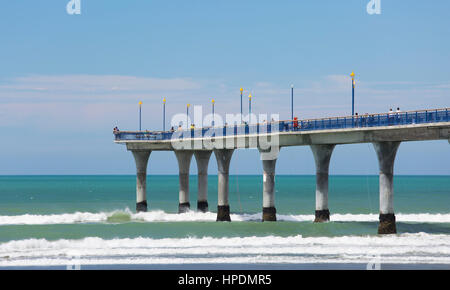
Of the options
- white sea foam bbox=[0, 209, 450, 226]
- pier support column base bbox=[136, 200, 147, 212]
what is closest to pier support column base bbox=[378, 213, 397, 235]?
white sea foam bbox=[0, 209, 450, 226]

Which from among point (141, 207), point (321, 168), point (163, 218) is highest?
point (321, 168)

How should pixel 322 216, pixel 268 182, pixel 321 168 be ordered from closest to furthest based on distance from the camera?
pixel 321 168 < pixel 322 216 < pixel 268 182

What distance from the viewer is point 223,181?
234 feet

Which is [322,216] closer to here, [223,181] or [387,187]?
[223,181]

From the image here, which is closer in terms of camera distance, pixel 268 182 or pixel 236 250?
pixel 236 250

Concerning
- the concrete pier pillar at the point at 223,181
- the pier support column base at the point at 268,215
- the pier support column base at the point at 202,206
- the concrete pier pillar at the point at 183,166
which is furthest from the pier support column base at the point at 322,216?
the concrete pier pillar at the point at 183,166

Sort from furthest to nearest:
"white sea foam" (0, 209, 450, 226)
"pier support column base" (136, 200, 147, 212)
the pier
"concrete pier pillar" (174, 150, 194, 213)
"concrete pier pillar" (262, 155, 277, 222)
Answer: "pier support column base" (136, 200, 147, 212) → "concrete pier pillar" (174, 150, 194, 213) → "white sea foam" (0, 209, 450, 226) → "concrete pier pillar" (262, 155, 277, 222) → the pier

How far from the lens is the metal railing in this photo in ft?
174

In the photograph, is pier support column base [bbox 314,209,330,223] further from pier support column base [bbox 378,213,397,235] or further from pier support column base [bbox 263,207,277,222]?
pier support column base [bbox 378,213,397,235]

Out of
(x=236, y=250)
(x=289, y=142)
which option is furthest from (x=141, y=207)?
(x=236, y=250)

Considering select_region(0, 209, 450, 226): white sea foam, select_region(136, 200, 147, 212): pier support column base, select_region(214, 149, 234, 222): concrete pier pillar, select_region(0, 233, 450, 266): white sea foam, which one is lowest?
select_region(0, 209, 450, 226): white sea foam

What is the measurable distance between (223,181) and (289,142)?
903 cm

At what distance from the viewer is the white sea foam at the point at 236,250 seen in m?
42.7
